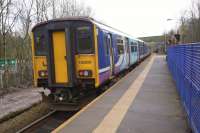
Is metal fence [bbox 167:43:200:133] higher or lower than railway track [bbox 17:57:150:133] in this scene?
higher

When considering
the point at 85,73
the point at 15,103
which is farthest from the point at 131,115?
the point at 15,103

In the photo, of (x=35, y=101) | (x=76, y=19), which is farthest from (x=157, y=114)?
(x=35, y=101)

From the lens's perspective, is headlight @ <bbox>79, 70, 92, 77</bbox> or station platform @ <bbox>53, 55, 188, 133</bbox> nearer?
station platform @ <bbox>53, 55, 188, 133</bbox>

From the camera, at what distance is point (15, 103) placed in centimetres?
1364

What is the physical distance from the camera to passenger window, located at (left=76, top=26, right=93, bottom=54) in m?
11.0

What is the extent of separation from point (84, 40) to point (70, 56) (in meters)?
0.77

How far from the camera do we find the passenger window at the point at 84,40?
1096 cm

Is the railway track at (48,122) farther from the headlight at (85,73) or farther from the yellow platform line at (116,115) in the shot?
the yellow platform line at (116,115)

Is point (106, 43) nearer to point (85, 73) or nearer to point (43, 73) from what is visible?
point (85, 73)

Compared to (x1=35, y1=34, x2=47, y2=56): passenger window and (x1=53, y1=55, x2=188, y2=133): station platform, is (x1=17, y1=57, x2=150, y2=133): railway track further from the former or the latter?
(x1=35, y1=34, x2=47, y2=56): passenger window

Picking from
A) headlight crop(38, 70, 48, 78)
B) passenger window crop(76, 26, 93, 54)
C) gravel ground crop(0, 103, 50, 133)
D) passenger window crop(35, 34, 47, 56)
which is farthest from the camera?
passenger window crop(35, 34, 47, 56)

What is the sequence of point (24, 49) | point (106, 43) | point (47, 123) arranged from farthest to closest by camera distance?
1. point (24, 49)
2. point (106, 43)
3. point (47, 123)

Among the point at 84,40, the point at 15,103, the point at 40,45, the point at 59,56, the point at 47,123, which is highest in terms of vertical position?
the point at 84,40

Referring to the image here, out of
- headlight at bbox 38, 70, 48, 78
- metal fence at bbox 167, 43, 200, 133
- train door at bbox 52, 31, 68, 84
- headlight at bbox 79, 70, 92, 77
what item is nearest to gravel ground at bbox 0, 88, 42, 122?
headlight at bbox 38, 70, 48, 78
